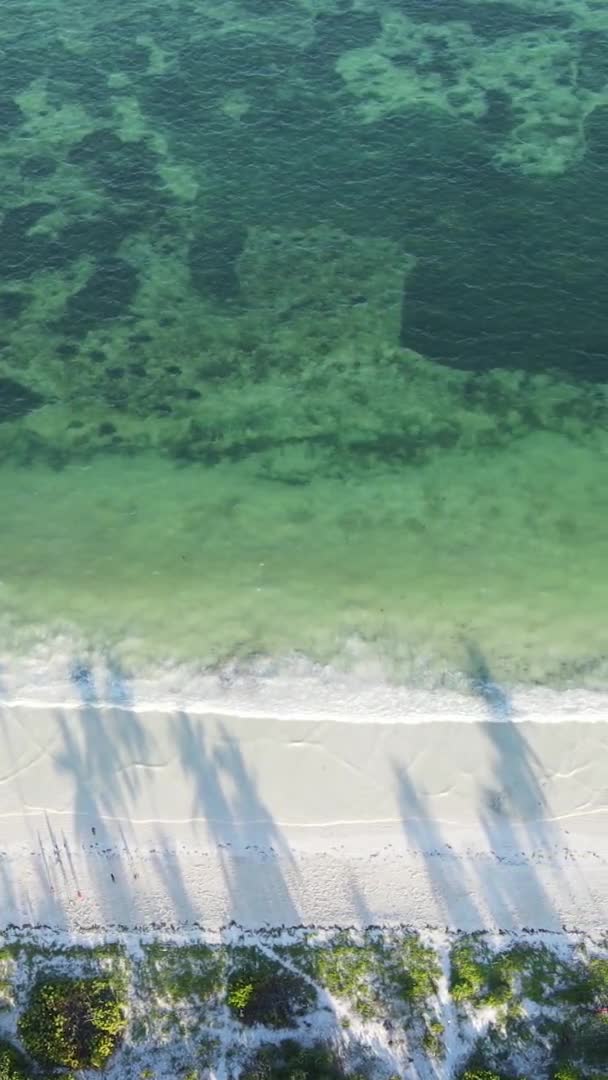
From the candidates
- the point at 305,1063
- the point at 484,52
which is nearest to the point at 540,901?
the point at 305,1063

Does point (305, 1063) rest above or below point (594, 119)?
below

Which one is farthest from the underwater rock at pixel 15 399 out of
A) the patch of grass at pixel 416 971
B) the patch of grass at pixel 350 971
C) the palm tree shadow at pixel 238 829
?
the patch of grass at pixel 416 971

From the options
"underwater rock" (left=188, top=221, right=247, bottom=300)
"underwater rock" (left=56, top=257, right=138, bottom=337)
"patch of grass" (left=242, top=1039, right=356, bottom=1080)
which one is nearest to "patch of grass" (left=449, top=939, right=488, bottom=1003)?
"patch of grass" (left=242, top=1039, right=356, bottom=1080)

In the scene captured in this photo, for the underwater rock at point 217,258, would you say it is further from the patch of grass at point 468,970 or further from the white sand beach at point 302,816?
the patch of grass at point 468,970

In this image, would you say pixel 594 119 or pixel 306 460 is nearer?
pixel 306 460

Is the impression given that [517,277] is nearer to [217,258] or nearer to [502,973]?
[217,258]

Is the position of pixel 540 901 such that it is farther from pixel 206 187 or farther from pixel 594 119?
pixel 594 119

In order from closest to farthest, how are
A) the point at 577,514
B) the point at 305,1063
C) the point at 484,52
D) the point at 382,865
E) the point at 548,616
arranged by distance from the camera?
1. the point at 305,1063
2. the point at 382,865
3. the point at 548,616
4. the point at 577,514
5. the point at 484,52
